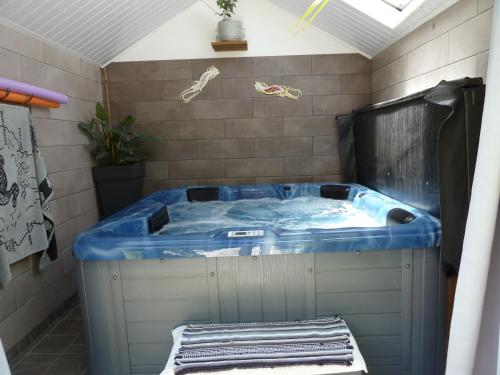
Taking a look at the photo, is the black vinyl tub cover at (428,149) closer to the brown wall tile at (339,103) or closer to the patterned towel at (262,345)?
the brown wall tile at (339,103)

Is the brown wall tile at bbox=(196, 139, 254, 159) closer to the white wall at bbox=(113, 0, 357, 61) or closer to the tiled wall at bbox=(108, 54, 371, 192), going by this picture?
the tiled wall at bbox=(108, 54, 371, 192)

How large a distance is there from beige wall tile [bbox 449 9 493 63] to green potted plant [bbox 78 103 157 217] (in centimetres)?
232

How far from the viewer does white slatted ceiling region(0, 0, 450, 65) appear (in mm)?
2170

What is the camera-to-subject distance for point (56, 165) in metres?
2.56

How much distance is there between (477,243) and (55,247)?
2.26 meters

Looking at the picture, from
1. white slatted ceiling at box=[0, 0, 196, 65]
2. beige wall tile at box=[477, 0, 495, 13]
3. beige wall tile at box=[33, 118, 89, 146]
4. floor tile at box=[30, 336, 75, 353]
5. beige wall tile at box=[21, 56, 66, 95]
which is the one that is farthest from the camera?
beige wall tile at box=[33, 118, 89, 146]

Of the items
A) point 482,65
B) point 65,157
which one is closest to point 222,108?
point 65,157

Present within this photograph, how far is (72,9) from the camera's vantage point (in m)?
2.33

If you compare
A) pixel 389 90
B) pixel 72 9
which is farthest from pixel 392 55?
pixel 72 9

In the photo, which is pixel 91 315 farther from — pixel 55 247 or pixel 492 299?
pixel 492 299

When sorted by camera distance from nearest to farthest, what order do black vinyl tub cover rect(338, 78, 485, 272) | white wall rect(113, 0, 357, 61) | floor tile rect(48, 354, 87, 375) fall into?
1. black vinyl tub cover rect(338, 78, 485, 272)
2. floor tile rect(48, 354, 87, 375)
3. white wall rect(113, 0, 357, 61)

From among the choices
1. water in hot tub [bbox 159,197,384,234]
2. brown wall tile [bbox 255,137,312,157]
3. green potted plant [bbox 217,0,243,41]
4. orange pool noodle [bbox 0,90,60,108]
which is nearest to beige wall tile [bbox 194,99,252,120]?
brown wall tile [bbox 255,137,312,157]

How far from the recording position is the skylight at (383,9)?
2561 mm

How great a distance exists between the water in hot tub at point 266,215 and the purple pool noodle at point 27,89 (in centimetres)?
106
